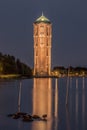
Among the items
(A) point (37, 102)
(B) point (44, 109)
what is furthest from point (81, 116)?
(A) point (37, 102)

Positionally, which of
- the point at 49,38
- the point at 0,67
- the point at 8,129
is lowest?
the point at 8,129

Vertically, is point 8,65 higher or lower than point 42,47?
lower

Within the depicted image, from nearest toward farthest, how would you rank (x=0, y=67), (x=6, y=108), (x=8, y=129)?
(x=8, y=129) < (x=6, y=108) < (x=0, y=67)

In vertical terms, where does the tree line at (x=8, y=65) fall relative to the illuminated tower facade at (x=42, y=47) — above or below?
below

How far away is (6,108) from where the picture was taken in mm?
24453

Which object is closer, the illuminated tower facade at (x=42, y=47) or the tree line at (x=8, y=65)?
the tree line at (x=8, y=65)

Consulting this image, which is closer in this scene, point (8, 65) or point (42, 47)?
point (8, 65)

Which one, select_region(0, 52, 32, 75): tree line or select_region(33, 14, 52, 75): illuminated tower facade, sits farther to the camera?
select_region(33, 14, 52, 75): illuminated tower facade

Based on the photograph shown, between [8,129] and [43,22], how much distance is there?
97406 millimetres

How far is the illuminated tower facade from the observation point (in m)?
109

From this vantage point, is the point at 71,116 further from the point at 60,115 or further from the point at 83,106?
the point at 83,106

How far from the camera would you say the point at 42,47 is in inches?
4400

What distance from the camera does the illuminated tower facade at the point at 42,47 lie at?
10906 cm

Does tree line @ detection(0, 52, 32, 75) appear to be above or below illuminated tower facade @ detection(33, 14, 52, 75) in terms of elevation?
below
